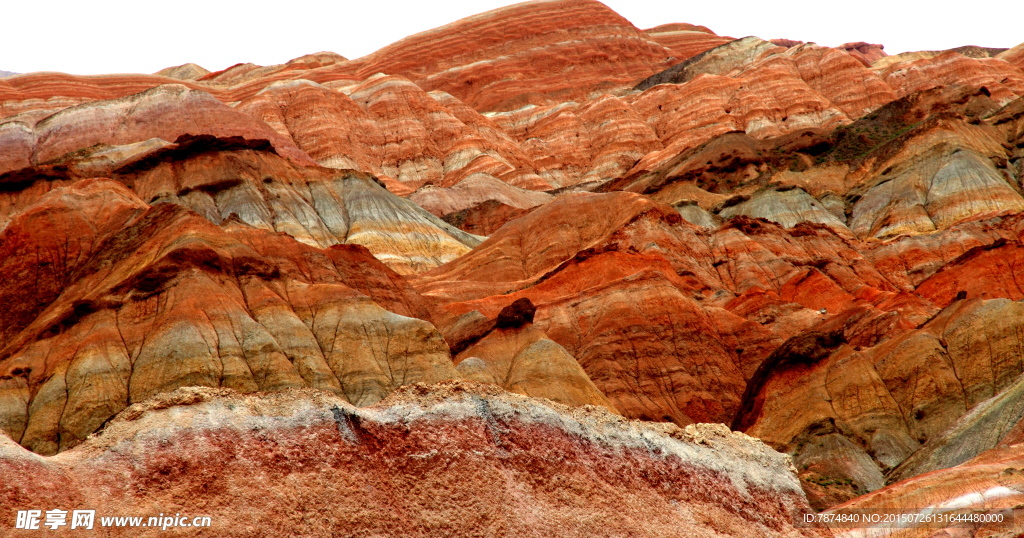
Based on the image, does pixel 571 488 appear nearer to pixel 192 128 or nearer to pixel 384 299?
pixel 384 299

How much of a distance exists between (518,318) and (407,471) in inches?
1242

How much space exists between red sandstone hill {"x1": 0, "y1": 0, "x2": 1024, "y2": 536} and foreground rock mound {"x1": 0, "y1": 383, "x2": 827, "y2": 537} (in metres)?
0.07

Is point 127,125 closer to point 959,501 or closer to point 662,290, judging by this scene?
point 662,290

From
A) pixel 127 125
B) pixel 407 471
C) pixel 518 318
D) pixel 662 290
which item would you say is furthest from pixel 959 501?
pixel 127 125

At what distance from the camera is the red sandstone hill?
24.7 meters

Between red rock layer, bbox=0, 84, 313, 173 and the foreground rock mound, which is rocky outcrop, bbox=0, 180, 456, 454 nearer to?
the foreground rock mound

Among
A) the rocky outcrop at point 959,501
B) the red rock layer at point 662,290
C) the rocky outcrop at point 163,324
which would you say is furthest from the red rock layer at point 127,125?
the rocky outcrop at point 959,501

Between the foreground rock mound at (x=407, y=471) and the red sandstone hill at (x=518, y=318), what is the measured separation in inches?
2.8

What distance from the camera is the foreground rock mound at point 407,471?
866 inches

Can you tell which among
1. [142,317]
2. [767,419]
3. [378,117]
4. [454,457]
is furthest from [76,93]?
[454,457]

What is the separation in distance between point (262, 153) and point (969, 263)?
204ft

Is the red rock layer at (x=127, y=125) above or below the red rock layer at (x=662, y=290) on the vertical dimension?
above

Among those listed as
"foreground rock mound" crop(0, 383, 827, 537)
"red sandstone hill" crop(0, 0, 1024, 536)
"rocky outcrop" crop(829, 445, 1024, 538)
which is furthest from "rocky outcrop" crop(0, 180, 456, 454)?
"rocky outcrop" crop(829, 445, 1024, 538)

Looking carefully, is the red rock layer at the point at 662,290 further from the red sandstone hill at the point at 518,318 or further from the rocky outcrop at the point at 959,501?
the rocky outcrop at the point at 959,501
